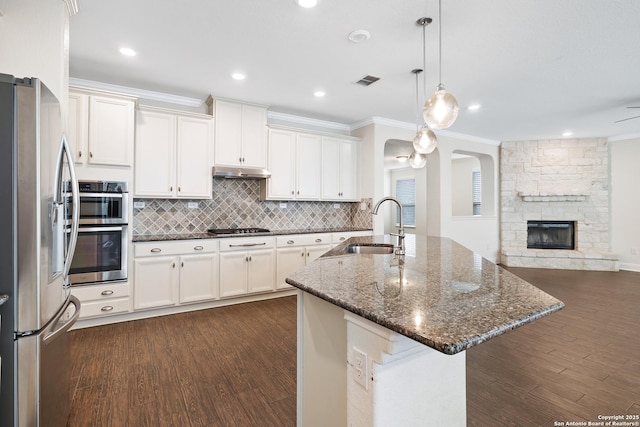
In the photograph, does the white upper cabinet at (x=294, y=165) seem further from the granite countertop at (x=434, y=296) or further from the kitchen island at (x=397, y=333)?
the kitchen island at (x=397, y=333)

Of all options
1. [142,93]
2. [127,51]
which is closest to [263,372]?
[127,51]

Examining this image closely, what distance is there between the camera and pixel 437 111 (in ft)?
6.82

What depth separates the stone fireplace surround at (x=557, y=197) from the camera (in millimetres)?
6141

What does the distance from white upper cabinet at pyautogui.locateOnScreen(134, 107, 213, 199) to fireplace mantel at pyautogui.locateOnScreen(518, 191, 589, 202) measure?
6227 mm

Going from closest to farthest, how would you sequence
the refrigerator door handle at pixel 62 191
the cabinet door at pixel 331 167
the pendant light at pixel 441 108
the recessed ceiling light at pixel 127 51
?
the refrigerator door handle at pixel 62 191, the pendant light at pixel 441 108, the recessed ceiling light at pixel 127 51, the cabinet door at pixel 331 167

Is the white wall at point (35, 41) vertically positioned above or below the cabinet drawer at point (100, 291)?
above

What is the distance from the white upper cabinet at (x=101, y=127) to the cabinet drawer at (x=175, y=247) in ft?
2.94

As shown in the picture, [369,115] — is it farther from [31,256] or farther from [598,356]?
[31,256]

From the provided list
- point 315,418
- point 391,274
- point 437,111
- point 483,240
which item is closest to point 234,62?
point 437,111

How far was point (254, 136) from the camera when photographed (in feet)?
13.7

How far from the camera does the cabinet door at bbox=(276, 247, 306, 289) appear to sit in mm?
4117

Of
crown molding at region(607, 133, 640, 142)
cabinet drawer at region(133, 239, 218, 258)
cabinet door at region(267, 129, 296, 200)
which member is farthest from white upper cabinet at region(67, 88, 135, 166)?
crown molding at region(607, 133, 640, 142)

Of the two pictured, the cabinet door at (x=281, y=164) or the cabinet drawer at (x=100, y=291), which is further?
the cabinet door at (x=281, y=164)

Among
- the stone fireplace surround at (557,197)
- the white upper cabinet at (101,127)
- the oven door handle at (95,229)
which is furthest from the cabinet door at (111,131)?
the stone fireplace surround at (557,197)
